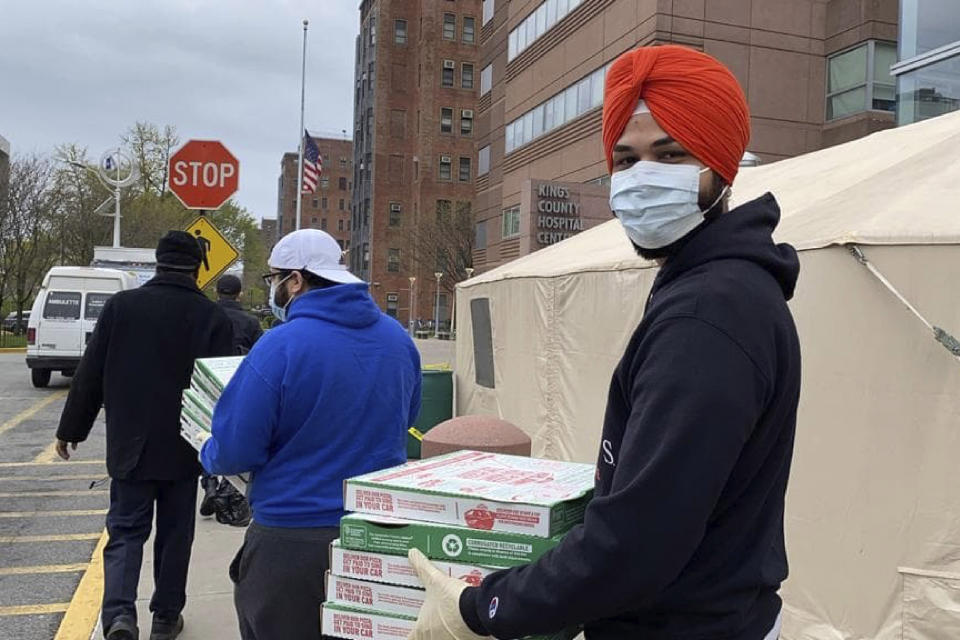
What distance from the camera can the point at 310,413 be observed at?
2.83 m

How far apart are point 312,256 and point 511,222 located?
31.8m

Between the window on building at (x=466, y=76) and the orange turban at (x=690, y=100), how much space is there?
67654 mm

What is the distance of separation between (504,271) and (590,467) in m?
8.10

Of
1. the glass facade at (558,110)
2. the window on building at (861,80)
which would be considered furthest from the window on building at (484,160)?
the window on building at (861,80)

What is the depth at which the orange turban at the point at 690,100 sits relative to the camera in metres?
1.54

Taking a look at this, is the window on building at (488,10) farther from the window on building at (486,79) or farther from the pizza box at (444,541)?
the pizza box at (444,541)

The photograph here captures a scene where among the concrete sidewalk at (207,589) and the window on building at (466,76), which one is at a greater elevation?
the window on building at (466,76)

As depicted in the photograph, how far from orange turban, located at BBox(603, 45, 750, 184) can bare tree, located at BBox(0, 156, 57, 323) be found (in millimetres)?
34357

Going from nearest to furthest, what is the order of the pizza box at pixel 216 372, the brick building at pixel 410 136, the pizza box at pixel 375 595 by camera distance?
the pizza box at pixel 375 595, the pizza box at pixel 216 372, the brick building at pixel 410 136

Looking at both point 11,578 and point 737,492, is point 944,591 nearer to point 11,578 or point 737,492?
point 737,492

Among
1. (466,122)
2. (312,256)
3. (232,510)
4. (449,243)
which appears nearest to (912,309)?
(312,256)

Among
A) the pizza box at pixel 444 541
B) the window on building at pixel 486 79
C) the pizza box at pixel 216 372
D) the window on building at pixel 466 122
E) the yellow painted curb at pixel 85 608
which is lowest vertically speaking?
the yellow painted curb at pixel 85 608

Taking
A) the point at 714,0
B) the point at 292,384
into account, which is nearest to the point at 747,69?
the point at 714,0

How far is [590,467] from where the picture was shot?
7.24ft
